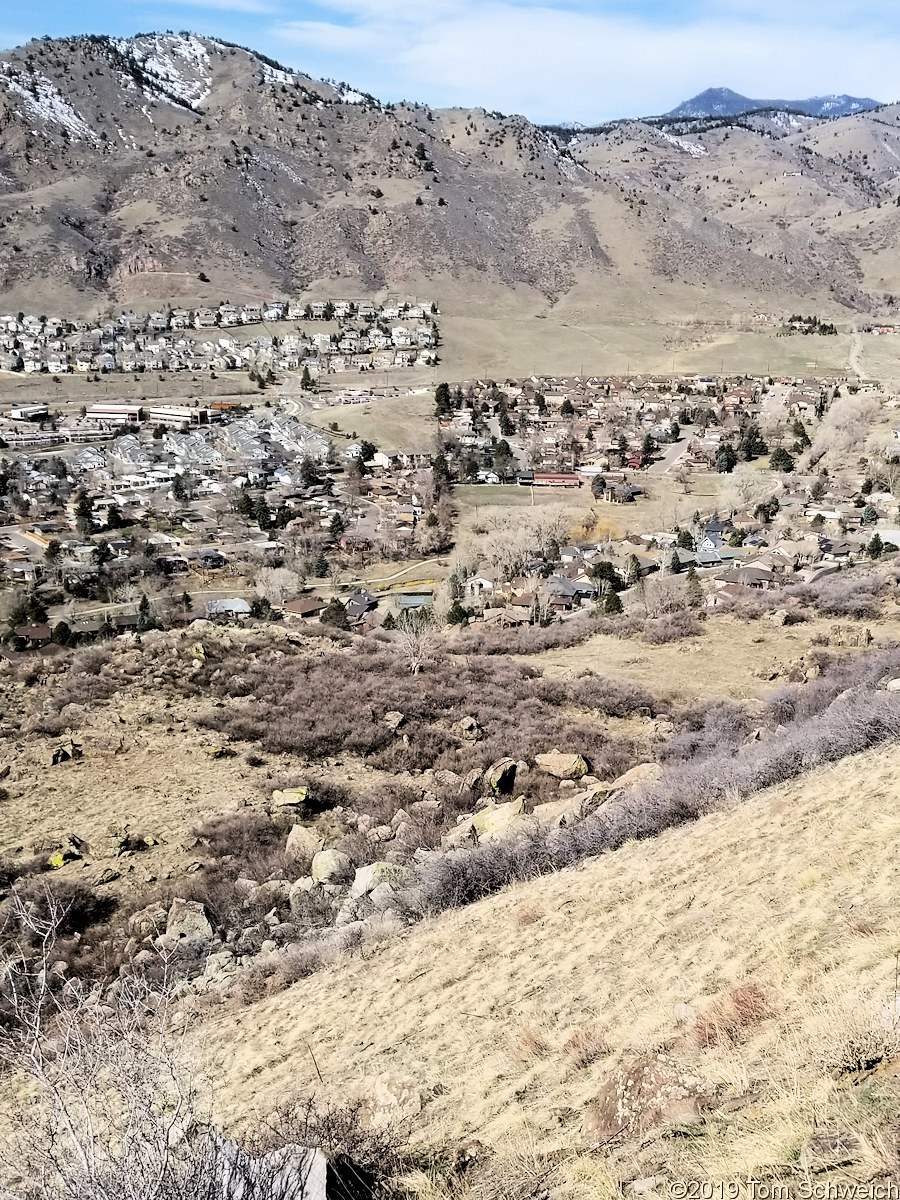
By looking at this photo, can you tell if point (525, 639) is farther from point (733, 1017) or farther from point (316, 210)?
point (316, 210)

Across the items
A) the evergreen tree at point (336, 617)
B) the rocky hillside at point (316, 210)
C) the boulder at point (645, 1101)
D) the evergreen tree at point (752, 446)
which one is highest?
the rocky hillside at point (316, 210)

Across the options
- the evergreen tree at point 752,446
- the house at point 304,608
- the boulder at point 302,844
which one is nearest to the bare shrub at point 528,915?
the boulder at point 302,844

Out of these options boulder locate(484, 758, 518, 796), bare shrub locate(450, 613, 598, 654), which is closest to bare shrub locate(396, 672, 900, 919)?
boulder locate(484, 758, 518, 796)

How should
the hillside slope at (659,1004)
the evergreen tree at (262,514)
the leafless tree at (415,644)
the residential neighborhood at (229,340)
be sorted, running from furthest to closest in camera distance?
the residential neighborhood at (229,340)
the evergreen tree at (262,514)
the leafless tree at (415,644)
the hillside slope at (659,1004)

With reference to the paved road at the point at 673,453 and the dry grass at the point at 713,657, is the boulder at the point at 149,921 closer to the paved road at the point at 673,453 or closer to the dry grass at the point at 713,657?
the dry grass at the point at 713,657

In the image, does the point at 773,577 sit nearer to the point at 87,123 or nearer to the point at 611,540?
the point at 611,540

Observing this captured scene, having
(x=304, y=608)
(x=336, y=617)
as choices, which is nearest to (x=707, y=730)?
(x=336, y=617)
